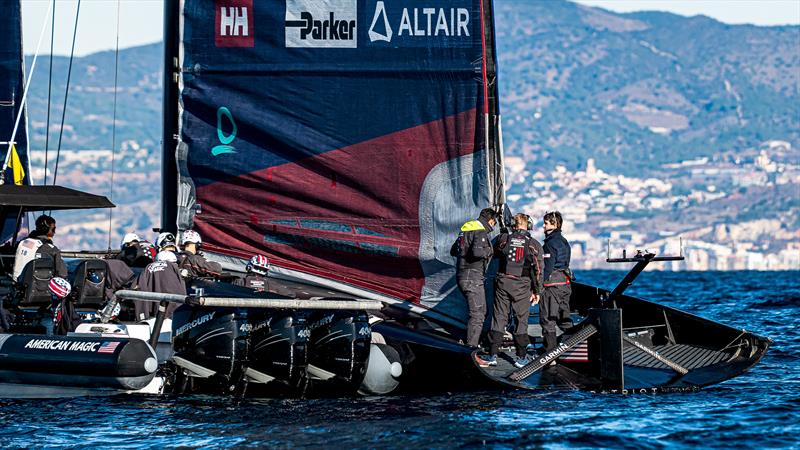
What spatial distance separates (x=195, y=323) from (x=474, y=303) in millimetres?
2914

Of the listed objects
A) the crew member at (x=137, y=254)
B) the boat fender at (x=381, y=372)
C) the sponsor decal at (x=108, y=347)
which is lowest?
→ the boat fender at (x=381, y=372)

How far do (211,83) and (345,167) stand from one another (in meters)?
1.77

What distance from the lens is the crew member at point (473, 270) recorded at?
540 inches

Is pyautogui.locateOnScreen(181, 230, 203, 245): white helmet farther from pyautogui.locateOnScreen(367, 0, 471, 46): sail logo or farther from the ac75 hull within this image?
pyautogui.locateOnScreen(367, 0, 471, 46): sail logo

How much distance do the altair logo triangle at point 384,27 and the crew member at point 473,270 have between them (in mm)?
2316

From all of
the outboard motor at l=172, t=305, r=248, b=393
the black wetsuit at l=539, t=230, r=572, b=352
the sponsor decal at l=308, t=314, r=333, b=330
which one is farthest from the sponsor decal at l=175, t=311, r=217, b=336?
the black wetsuit at l=539, t=230, r=572, b=352

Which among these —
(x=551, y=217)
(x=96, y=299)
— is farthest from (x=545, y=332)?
(x=96, y=299)

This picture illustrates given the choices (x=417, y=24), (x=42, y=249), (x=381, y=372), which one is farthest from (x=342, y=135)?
(x=42, y=249)

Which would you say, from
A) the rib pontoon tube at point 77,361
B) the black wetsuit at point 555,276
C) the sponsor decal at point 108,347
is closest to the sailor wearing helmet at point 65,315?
the rib pontoon tube at point 77,361

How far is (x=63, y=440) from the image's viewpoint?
11.0 metres

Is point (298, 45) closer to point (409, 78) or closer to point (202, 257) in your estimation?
point (409, 78)

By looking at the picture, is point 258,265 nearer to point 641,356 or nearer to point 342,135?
point 342,135

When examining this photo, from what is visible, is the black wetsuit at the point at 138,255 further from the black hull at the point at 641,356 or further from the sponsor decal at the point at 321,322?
the black hull at the point at 641,356

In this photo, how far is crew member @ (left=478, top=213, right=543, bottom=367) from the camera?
542 inches
